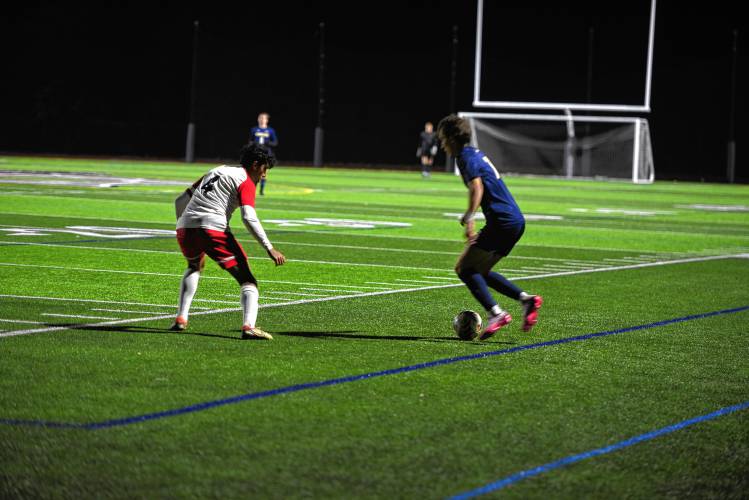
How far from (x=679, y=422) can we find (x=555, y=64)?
39645 mm

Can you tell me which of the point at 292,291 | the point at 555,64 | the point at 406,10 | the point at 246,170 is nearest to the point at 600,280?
the point at 292,291

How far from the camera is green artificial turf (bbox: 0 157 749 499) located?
568cm

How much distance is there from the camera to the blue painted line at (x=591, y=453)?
18.0 feet

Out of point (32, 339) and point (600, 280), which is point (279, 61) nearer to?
Result: point (600, 280)

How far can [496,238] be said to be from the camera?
9.71 meters

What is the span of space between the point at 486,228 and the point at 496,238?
100mm

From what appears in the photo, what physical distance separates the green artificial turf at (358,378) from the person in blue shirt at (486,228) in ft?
0.79

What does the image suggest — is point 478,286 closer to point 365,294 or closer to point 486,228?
point 486,228

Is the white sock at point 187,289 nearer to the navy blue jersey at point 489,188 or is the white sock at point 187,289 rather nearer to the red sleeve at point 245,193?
the red sleeve at point 245,193

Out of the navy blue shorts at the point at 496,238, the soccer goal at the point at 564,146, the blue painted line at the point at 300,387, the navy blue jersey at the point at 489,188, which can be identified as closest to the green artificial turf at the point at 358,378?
the blue painted line at the point at 300,387

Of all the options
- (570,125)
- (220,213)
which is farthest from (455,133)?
(570,125)

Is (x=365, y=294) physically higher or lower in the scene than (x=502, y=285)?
lower

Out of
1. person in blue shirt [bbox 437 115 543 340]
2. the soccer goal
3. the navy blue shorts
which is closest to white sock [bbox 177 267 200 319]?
person in blue shirt [bbox 437 115 543 340]

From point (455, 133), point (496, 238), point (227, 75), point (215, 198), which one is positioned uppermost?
point (227, 75)
